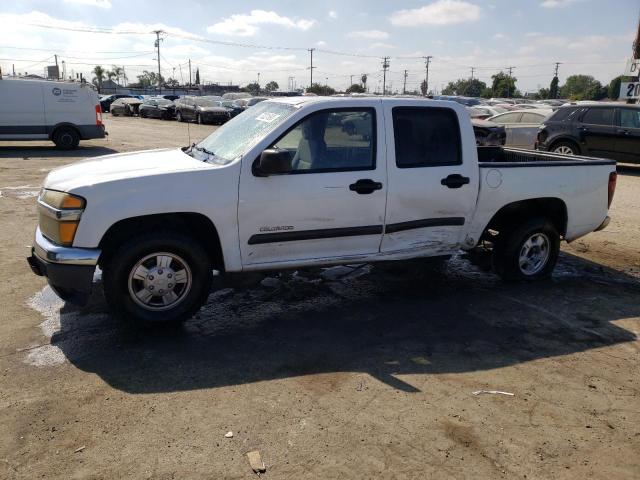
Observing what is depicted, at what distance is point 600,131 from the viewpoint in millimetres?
13875

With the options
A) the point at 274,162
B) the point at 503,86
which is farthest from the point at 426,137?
the point at 503,86

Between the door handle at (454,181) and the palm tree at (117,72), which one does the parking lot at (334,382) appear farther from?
the palm tree at (117,72)

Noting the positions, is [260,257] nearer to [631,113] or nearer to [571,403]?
[571,403]

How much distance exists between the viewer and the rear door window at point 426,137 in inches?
195

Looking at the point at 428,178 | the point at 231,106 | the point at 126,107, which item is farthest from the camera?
the point at 126,107

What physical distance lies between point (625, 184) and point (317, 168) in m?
10.7

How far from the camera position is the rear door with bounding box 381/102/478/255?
16.2 feet

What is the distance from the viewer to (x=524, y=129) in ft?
55.1

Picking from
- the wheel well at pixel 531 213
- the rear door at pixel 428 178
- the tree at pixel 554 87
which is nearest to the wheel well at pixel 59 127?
the rear door at pixel 428 178

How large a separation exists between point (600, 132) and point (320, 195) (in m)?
11.8

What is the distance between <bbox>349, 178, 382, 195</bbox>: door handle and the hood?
3.89 ft

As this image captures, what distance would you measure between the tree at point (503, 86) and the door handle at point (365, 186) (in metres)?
108

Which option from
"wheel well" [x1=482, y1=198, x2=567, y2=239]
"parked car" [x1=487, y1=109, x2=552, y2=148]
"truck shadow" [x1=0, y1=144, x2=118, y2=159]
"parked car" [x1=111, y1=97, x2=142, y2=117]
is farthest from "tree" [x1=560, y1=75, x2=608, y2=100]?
"wheel well" [x1=482, y1=198, x2=567, y2=239]

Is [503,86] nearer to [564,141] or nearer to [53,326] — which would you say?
[564,141]
